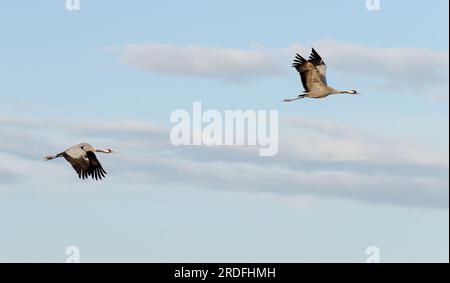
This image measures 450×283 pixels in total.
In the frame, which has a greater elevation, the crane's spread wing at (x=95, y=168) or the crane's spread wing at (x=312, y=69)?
the crane's spread wing at (x=312, y=69)

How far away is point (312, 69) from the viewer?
51.9m

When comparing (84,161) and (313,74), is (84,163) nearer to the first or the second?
(84,161)

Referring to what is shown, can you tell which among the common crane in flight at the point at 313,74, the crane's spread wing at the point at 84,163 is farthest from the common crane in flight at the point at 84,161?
the common crane in flight at the point at 313,74

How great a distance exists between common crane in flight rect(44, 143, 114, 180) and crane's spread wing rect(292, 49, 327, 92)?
958 cm

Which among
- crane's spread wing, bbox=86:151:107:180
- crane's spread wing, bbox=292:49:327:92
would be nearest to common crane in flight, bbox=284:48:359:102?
crane's spread wing, bbox=292:49:327:92

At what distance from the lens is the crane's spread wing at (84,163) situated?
49438 mm

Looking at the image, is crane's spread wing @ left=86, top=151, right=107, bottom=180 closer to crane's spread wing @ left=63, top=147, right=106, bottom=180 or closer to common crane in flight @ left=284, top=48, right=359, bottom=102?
crane's spread wing @ left=63, top=147, right=106, bottom=180

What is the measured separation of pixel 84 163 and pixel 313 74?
10.6m

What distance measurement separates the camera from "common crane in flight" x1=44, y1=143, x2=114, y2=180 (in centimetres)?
4944

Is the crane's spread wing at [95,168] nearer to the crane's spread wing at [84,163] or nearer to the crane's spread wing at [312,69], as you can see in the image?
the crane's spread wing at [84,163]

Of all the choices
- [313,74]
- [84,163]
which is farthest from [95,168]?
[313,74]
